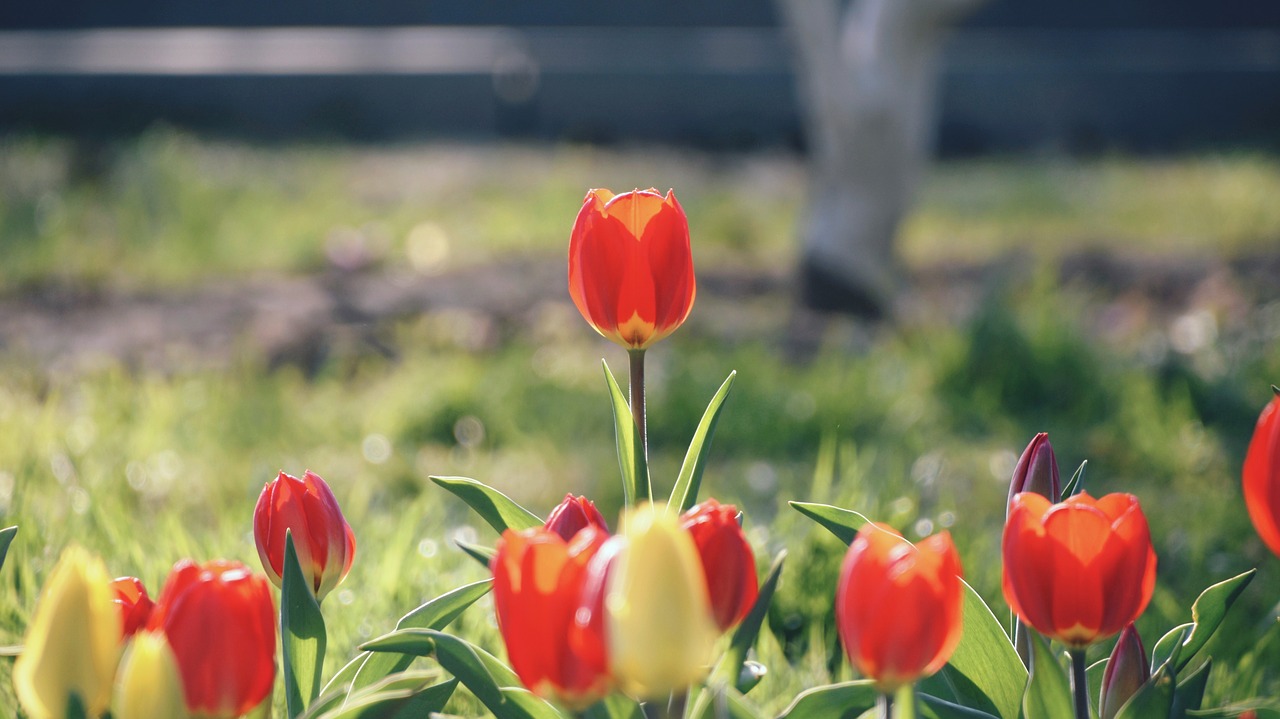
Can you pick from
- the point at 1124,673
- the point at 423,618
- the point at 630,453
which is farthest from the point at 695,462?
the point at 1124,673

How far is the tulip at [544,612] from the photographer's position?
2.30 feet

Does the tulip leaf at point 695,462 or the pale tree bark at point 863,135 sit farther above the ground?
the pale tree bark at point 863,135

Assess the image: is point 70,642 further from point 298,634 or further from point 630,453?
point 630,453

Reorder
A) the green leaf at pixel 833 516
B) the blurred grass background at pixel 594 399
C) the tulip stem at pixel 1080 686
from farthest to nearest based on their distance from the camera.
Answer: the blurred grass background at pixel 594 399 → the green leaf at pixel 833 516 → the tulip stem at pixel 1080 686

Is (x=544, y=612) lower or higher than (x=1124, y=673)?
higher

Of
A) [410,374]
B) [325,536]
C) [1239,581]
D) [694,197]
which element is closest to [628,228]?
[325,536]

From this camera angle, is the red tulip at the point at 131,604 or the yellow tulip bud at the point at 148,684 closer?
the yellow tulip bud at the point at 148,684

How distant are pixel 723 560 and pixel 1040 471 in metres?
0.35

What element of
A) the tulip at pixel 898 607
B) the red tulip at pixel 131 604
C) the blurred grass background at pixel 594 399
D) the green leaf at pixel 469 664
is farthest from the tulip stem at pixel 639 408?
the blurred grass background at pixel 594 399

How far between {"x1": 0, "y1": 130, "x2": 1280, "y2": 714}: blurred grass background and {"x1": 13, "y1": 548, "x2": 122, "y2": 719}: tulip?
0.79m

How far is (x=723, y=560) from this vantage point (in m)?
0.79

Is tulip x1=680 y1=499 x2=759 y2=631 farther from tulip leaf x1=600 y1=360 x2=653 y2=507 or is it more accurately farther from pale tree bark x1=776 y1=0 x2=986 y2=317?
pale tree bark x1=776 y1=0 x2=986 y2=317

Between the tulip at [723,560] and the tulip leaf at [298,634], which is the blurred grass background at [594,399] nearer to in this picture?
the tulip leaf at [298,634]

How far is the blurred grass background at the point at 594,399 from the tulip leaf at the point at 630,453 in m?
0.63
